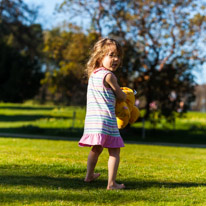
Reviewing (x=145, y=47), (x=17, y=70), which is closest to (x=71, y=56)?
(x=145, y=47)

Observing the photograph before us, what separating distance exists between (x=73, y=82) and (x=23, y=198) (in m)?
17.1

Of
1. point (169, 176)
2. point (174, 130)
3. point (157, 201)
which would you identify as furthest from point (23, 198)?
point (174, 130)

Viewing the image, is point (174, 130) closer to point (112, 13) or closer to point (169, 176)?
point (112, 13)

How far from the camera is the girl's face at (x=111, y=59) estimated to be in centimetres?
471

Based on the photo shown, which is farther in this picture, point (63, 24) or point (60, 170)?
point (63, 24)

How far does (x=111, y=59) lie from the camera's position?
4719 millimetres

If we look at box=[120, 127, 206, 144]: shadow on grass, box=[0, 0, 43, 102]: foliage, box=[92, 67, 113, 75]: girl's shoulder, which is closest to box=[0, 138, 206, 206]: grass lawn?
box=[92, 67, 113, 75]: girl's shoulder

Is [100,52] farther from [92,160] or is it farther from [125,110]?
[92,160]

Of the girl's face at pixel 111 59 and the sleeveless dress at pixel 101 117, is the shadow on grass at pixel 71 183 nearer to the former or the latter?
the sleeveless dress at pixel 101 117

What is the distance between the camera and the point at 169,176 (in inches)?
227

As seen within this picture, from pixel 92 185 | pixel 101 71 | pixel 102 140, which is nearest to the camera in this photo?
pixel 102 140

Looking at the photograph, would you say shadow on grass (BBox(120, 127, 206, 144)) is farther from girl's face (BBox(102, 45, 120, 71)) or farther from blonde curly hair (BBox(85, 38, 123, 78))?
girl's face (BBox(102, 45, 120, 71))

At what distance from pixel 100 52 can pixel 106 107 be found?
71 cm

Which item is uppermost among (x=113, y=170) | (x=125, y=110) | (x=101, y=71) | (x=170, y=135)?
(x=101, y=71)
